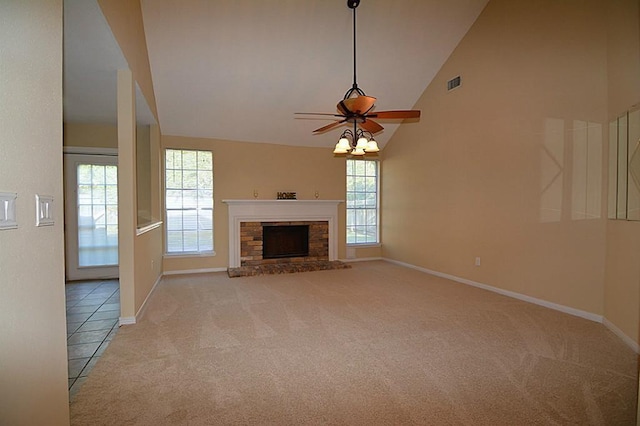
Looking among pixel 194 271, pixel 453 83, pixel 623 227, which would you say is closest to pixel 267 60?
pixel 453 83

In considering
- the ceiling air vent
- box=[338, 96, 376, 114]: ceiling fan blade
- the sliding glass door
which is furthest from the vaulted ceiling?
box=[338, 96, 376, 114]: ceiling fan blade

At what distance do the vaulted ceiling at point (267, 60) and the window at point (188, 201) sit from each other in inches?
19.7

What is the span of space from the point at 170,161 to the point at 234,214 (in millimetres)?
1499

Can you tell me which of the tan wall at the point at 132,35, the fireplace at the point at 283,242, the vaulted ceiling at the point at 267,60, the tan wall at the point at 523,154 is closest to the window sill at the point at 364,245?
the fireplace at the point at 283,242

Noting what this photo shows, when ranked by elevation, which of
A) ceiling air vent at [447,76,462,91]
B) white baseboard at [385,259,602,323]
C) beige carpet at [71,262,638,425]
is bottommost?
beige carpet at [71,262,638,425]

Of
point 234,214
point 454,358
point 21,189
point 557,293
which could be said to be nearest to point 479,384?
point 454,358

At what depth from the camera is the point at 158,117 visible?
18.4 ft

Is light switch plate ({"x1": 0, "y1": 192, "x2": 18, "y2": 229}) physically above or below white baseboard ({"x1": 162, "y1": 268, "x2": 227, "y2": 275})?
above

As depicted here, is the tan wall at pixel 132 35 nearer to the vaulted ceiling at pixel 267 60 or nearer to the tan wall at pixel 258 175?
the vaulted ceiling at pixel 267 60

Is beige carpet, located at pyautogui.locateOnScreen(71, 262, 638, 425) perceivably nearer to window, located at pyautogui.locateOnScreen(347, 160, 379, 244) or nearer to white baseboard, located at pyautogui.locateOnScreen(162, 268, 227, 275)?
white baseboard, located at pyautogui.locateOnScreen(162, 268, 227, 275)

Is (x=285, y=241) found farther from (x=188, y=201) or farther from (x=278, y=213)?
(x=188, y=201)

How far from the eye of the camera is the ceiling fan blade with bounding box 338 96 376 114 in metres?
3.25

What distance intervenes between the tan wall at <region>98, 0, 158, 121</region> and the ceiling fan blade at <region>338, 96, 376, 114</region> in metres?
2.09

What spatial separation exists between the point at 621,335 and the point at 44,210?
4554mm
